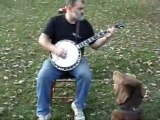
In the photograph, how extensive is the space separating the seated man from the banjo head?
82cm

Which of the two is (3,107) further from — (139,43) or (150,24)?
(150,24)

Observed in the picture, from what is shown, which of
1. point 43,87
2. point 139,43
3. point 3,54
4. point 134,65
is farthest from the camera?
point 139,43

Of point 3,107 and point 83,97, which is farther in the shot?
point 3,107

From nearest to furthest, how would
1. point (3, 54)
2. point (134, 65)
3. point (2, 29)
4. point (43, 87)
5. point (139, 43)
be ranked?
point (43, 87) → point (134, 65) → point (3, 54) → point (139, 43) → point (2, 29)

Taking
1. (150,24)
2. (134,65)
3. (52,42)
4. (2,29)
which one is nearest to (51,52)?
(52,42)

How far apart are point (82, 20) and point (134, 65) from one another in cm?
237

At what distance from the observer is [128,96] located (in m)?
4.10

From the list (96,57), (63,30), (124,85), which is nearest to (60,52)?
(63,30)

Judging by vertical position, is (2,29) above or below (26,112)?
above

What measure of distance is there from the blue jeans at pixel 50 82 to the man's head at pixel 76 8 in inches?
22.0

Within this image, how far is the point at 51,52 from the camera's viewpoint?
489 centimetres

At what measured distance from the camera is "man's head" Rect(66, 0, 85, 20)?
15.8 feet

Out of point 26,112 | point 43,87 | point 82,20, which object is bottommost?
point 26,112

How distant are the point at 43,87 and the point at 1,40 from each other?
4727 millimetres
